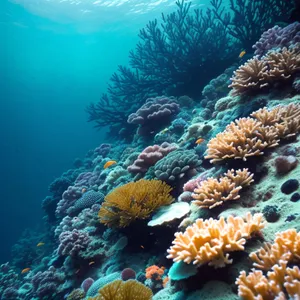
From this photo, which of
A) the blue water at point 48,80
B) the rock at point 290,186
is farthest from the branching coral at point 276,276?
the blue water at point 48,80

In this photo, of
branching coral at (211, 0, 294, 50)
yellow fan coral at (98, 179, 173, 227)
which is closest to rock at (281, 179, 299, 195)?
yellow fan coral at (98, 179, 173, 227)

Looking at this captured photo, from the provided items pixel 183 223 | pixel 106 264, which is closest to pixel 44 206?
pixel 106 264

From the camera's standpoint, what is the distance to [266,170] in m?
3.40

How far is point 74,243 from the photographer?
5.41 m

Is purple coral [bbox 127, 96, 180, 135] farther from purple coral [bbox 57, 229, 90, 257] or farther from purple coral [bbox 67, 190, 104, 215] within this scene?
purple coral [bbox 57, 229, 90, 257]

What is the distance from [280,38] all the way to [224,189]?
519 centimetres

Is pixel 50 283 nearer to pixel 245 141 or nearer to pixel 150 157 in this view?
pixel 150 157

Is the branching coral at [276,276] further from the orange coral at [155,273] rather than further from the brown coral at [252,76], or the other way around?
the brown coral at [252,76]

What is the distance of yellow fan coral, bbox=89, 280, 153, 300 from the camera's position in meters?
2.38

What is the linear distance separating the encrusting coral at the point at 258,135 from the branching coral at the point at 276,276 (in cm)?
152

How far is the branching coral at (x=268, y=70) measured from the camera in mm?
4730

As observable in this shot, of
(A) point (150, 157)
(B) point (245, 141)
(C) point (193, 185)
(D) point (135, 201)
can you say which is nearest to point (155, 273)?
(D) point (135, 201)

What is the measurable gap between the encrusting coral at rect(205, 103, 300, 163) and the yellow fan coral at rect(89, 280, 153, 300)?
214cm

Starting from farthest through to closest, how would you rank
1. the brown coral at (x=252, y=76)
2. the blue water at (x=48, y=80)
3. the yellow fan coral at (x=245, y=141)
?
the blue water at (x=48, y=80) < the brown coral at (x=252, y=76) < the yellow fan coral at (x=245, y=141)
